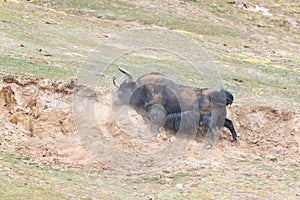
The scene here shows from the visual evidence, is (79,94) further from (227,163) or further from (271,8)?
(271,8)

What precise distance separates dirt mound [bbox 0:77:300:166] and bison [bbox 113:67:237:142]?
0.41 m

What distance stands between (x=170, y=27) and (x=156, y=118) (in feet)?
99.9

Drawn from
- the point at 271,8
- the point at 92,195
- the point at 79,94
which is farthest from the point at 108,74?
the point at 271,8

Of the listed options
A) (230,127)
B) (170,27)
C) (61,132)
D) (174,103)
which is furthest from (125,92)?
(170,27)

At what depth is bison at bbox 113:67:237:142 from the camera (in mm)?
19062

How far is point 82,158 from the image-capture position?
57.0 feet

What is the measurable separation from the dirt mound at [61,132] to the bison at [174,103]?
41 centimetres

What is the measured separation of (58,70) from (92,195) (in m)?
8.99

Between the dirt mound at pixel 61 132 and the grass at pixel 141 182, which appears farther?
the dirt mound at pixel 61 132

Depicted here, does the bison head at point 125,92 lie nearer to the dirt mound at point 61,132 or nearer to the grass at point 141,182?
the dirt mound at point 61,132

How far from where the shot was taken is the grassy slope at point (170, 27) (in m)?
15.2

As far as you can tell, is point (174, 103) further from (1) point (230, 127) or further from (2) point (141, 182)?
(2) point (141, 182)

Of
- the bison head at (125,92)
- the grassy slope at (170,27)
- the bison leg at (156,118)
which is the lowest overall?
the grassy slope at (170,27)

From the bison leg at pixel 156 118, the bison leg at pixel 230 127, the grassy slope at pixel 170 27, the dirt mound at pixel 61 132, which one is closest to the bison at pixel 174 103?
the bison leg at pixel 156 118
